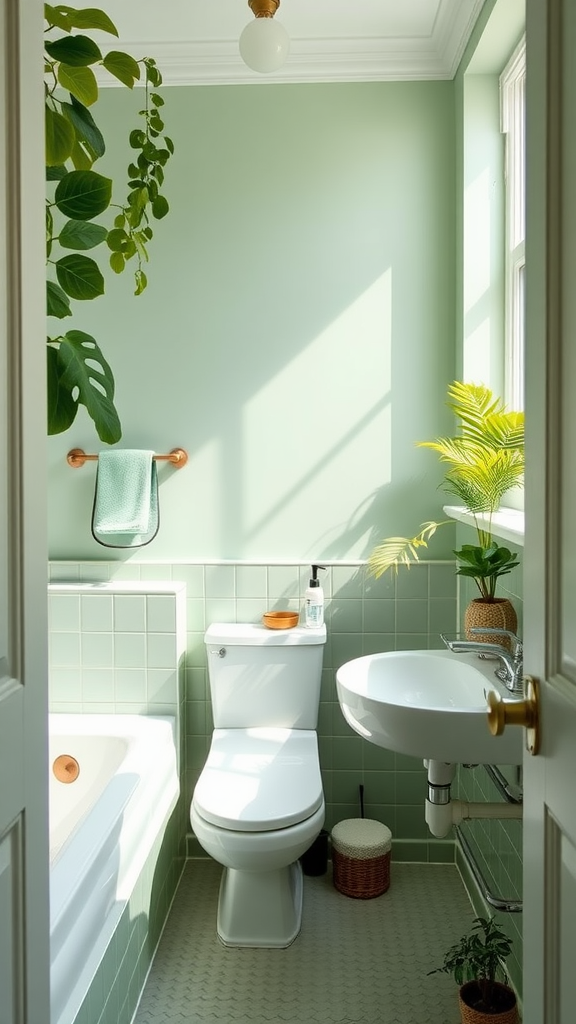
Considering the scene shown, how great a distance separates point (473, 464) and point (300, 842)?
107 centimetres

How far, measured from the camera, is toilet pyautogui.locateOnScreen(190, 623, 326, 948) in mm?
2082

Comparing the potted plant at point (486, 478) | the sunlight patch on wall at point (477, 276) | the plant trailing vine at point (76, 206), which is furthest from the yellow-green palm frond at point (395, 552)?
the plant trailing vine at point (76, 206)

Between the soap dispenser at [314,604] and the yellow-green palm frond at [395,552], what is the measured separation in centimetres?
18

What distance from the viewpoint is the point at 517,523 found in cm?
203

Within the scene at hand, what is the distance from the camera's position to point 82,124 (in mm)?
1098

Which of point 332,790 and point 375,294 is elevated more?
point 375,294

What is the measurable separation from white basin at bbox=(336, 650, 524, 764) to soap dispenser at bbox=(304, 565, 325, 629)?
542 millimetres

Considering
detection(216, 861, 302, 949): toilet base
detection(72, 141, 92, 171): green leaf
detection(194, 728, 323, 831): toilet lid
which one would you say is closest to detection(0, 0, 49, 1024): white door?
detection(72, 141, 92, 171): green leaf

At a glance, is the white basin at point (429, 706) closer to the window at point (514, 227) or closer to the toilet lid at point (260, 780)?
the toilet lid at point (260, 780)

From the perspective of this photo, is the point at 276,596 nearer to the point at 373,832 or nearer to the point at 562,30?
the point at 373,832

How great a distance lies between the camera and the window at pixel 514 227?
7.99ft

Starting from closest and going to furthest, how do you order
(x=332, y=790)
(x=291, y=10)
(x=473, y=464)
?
(x=473, y=464) → (x=291, y=10) → (x=332, y=790)

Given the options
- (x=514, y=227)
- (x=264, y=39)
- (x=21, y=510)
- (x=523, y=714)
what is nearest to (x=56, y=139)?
(x=21, y=510)

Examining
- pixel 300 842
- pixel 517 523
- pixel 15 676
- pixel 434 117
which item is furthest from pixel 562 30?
pixel 434 117
